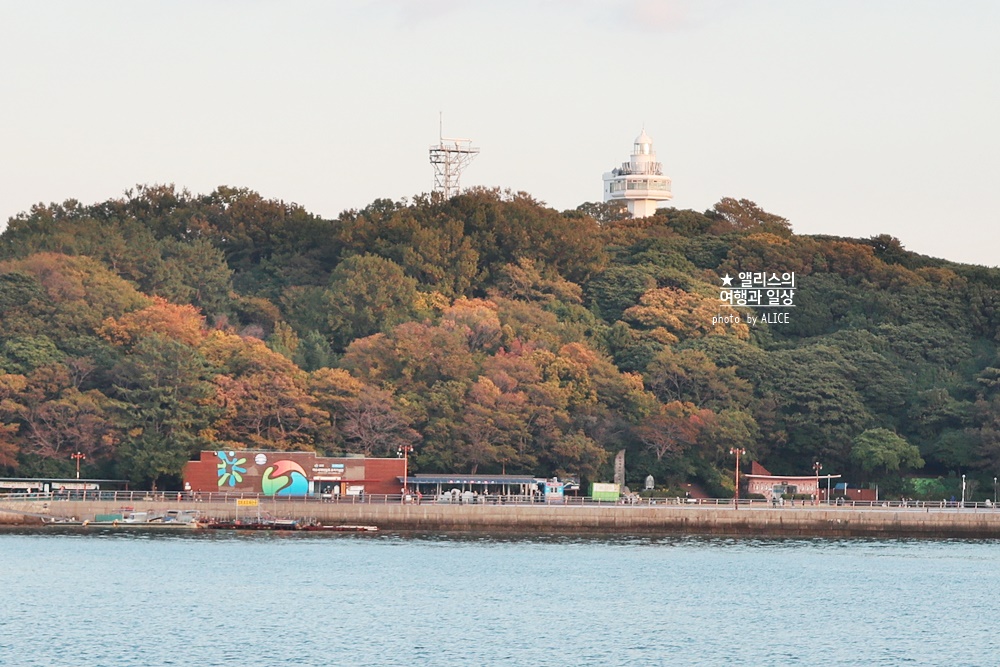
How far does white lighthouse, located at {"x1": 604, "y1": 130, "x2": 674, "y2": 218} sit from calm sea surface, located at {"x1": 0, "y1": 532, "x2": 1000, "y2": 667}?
71.8 metres

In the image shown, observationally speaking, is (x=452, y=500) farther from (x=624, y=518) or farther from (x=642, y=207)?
(x=642, y=207)

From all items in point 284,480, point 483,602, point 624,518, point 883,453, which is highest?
point 883,453

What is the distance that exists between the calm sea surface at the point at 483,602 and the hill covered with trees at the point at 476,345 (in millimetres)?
11497

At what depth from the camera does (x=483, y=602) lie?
53469 mm

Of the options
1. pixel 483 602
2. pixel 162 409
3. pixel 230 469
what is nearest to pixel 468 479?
pixel 230 469

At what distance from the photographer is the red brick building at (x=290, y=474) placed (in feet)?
262

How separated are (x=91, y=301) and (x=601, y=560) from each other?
3782 cm

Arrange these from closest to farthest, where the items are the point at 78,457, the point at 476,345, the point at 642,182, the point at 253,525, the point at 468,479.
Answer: the point at 253,525
the point at 78,457
the point at 468,479
the point at 476,345
the point at 642,182

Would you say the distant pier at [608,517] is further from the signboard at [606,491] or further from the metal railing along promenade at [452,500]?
the signboard at [606,491]

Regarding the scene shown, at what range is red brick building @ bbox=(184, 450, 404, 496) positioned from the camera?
262 feet

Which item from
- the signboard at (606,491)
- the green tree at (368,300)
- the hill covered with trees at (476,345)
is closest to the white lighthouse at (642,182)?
the hill covered with trees at (476,345)

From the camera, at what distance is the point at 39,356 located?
85.3 metres

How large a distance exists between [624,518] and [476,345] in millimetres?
19046

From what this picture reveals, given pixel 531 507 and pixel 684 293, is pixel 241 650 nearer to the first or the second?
pixel 531 507
